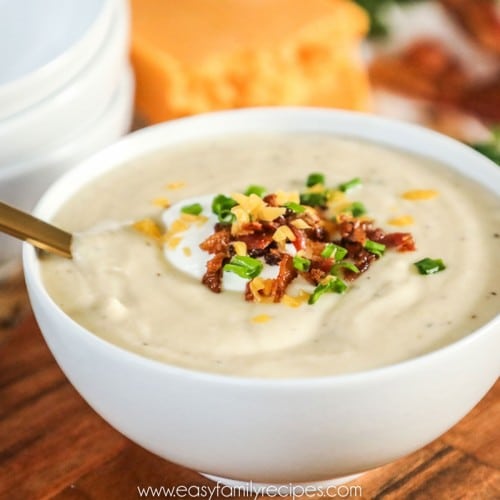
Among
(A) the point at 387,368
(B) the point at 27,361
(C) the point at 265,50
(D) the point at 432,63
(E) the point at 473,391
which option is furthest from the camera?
(D) the point at 432,63

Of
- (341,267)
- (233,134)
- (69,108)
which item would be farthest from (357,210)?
(69,108)

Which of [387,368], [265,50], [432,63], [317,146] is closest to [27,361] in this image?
[317,146]

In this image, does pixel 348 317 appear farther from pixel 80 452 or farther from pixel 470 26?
pixel 470 26

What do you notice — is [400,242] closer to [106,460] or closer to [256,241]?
[256,241]

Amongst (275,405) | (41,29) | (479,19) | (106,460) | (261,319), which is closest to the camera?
(275,405)

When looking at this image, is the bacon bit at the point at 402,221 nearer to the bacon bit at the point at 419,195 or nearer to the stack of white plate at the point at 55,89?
the bacon bit at the point at 419,195

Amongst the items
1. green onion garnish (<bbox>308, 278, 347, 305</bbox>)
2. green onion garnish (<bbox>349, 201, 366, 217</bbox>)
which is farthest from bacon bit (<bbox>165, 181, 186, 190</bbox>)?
green onion garnish (<bbox>308, 278, 347, 305</bbox>)

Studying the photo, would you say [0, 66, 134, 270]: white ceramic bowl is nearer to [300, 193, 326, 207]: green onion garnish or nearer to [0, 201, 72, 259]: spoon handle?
[0, 201, 72, 259]: spoon handle
